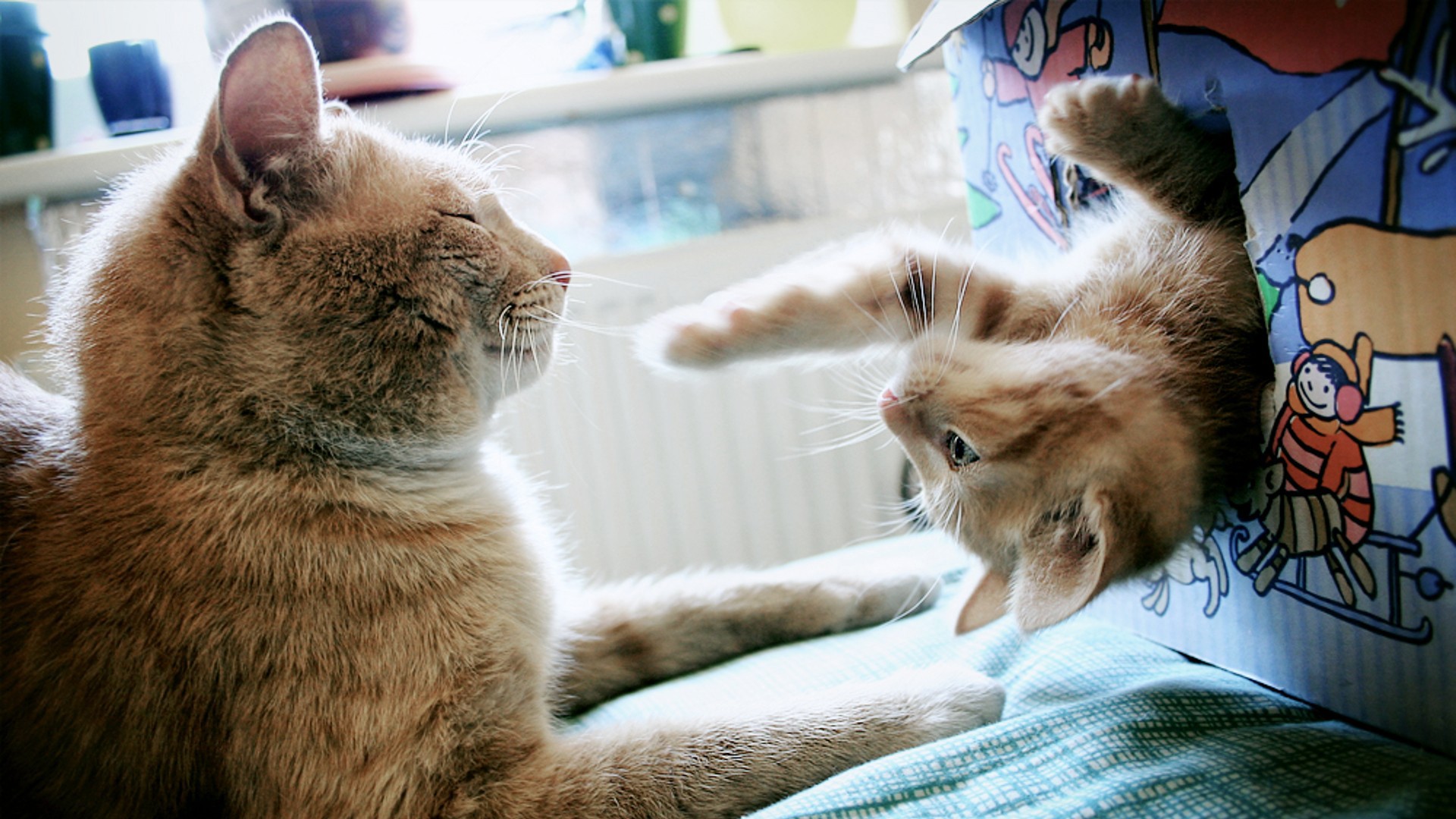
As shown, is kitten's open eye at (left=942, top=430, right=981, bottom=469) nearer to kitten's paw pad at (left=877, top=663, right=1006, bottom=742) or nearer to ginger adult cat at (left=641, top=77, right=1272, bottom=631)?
ginger adult cat at (left=641, top=77, right=1272, bottom=631)

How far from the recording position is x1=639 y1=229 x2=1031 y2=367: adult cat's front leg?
998 mm

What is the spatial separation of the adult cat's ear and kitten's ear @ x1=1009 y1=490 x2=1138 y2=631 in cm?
80

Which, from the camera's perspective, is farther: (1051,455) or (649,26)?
(649,26)

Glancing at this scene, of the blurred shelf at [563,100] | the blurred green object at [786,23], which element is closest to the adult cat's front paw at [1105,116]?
the blurred shelf at [563,100]

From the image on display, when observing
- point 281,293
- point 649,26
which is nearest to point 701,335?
point 281,293

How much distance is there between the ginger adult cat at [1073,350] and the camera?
857mm

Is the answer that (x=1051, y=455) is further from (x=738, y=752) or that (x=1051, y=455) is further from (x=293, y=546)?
(x=293, y=546)

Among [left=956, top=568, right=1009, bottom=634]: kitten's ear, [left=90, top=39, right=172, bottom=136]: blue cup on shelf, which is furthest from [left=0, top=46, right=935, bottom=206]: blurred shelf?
[left=956, top=568, right=1009, bottom=634]: kitten's ear

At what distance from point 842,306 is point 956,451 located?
0.68 ft

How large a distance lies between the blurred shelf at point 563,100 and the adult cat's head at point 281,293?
68 centimetres

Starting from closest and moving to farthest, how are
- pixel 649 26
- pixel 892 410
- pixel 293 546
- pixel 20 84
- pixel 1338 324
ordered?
1. pixel 1338 324
2. pixel 293 546
3. pixel 892 410
4. pixel 20 84
5. pixel 649 26

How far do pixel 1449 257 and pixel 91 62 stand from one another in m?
2.03

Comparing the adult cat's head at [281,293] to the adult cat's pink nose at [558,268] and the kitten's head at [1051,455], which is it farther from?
the kitten's head at [1051,455]

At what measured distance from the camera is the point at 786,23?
1938mm
